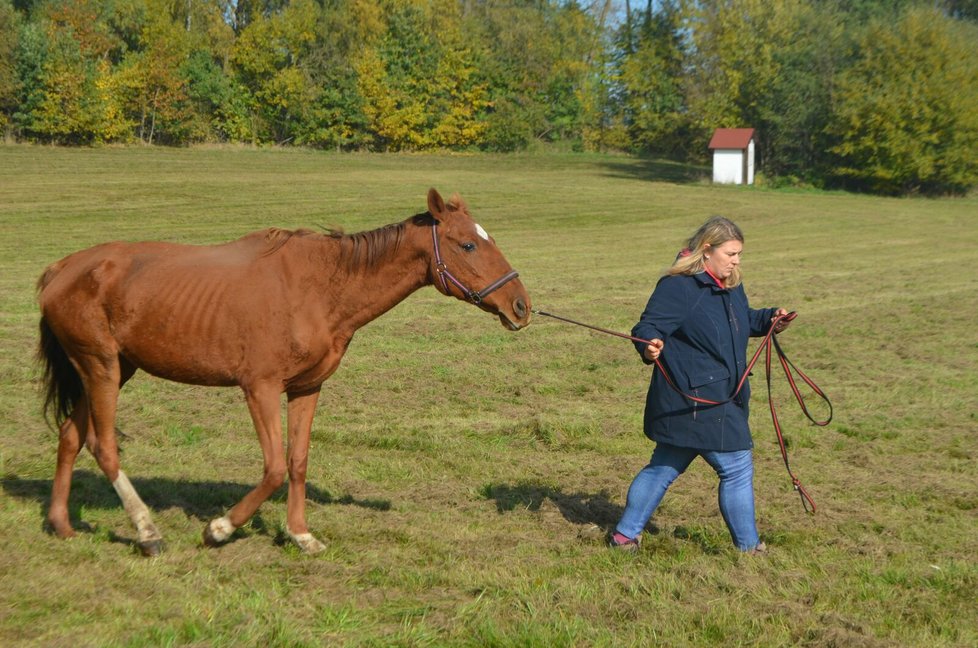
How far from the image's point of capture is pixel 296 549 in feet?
20.5

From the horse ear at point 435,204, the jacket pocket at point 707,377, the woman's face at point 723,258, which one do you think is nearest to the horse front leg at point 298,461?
the horse ear at point 435,204

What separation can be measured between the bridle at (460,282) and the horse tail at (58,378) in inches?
97.0

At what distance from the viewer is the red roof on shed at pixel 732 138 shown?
179 feet

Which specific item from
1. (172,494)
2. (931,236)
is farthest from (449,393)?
(931,236)

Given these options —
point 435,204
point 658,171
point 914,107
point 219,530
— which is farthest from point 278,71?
point 219,530

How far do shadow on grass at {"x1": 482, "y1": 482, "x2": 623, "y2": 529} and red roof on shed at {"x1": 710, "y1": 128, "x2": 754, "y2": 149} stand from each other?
4909 centimetres

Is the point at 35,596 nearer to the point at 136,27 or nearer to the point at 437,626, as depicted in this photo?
the point at 437,626

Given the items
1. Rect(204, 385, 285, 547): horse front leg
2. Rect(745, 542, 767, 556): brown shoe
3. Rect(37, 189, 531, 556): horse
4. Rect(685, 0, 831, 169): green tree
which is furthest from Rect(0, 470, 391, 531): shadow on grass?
Rect(685, 0, 831, 169): green tree

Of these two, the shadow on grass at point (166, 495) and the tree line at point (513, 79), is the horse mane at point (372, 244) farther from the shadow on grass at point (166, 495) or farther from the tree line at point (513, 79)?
the tree line at point (513, 79)

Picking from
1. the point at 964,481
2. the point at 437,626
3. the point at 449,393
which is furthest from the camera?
the point at 449,393

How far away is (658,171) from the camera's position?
195ft

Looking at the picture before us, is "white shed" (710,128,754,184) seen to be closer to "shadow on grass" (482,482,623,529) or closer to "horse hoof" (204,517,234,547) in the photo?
"shadow on grass" (482,482,623,529)

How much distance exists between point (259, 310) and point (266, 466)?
919 mm

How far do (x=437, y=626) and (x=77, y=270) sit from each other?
10.8 ft
